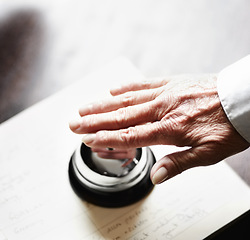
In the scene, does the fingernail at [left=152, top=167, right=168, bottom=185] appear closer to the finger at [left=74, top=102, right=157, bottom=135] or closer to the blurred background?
the finger at [left=74, top=102, right=157, bottom=135]

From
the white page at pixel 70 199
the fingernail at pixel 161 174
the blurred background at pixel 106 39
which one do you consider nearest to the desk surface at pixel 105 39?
the blurred background at pixel 106 39

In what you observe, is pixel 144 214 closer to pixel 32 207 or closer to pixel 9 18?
pixel 32 207

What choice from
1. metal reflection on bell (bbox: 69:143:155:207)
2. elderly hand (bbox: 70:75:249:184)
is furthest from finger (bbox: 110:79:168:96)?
metal reflection on bell (bbox: 69:143:155:207)

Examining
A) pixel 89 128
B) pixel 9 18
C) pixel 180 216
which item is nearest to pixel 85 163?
pixel 89 128

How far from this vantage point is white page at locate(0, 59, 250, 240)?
0.86 meters

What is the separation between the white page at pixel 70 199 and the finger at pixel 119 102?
0.12 m

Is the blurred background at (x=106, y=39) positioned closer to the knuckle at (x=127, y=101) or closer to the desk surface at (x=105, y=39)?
the desk surface at (x=105, y=39)

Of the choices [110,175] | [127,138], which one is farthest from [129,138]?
[110,175]

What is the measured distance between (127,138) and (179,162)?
0.11 m

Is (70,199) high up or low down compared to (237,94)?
down

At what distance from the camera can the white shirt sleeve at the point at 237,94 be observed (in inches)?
32.3

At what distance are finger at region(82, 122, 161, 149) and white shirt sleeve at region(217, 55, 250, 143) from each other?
0.15 metres

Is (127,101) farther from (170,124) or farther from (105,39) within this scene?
(105,39)

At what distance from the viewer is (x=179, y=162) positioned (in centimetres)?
80
